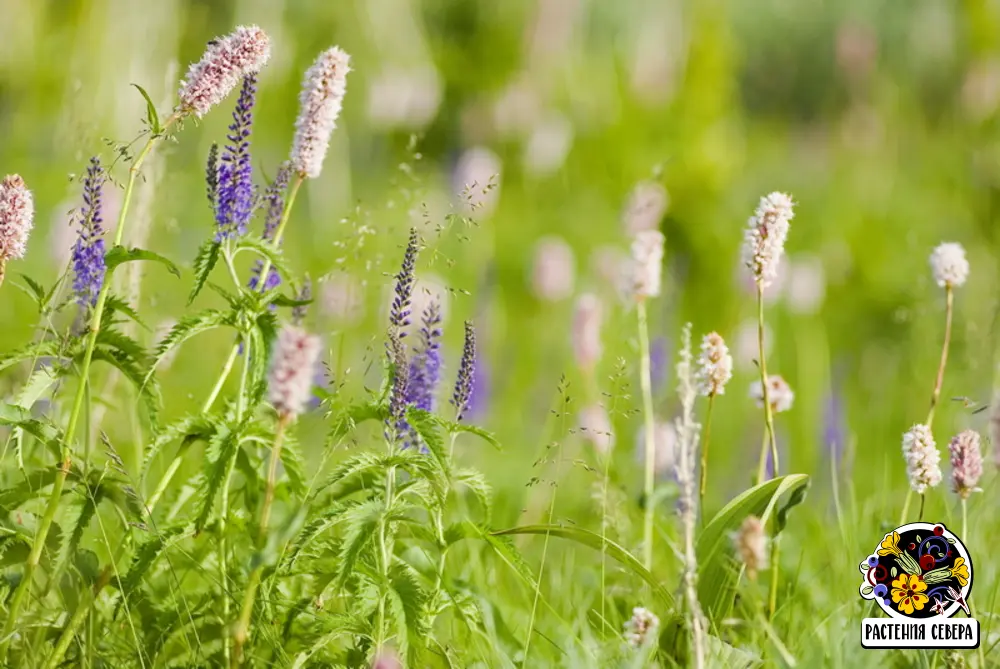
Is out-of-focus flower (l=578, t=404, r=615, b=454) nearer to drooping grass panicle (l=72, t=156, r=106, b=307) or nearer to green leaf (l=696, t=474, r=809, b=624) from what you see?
green leaf (l=696, t=474, r=809, b=624)

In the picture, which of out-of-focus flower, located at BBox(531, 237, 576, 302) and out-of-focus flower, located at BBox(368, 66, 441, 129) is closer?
out-of-focus flower, located at BBox(531, 237, 576, 302)

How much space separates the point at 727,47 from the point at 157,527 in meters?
4.09

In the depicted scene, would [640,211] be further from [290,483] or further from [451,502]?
[290,483]

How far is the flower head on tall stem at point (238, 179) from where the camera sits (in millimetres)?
1583

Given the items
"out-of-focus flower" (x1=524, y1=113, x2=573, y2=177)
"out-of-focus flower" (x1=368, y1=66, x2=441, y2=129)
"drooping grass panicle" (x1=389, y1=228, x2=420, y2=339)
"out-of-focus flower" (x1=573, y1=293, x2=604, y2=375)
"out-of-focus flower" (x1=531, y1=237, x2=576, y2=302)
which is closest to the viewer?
"drooping grass panicle" (x1=389, y1=228, x2=420, y2=339)

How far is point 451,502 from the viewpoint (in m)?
2.60

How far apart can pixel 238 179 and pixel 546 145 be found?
4027mm

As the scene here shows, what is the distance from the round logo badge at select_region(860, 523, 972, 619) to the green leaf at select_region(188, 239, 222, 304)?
1.09 meters

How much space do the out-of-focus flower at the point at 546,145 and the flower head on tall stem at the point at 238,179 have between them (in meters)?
3.92

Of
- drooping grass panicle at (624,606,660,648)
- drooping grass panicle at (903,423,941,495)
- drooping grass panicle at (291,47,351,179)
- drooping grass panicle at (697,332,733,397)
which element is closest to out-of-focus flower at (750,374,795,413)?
drooping grass panicle at (697,332,733,397)

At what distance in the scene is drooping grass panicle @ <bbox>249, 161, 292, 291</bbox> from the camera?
1707 mm

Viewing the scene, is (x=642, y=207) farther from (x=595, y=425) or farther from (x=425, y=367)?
(x=425, y=367)

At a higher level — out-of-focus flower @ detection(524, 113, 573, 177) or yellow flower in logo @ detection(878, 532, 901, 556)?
out-of-focus flower @ detection(524, 113, 573, 177)

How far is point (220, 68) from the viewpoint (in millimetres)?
1483
